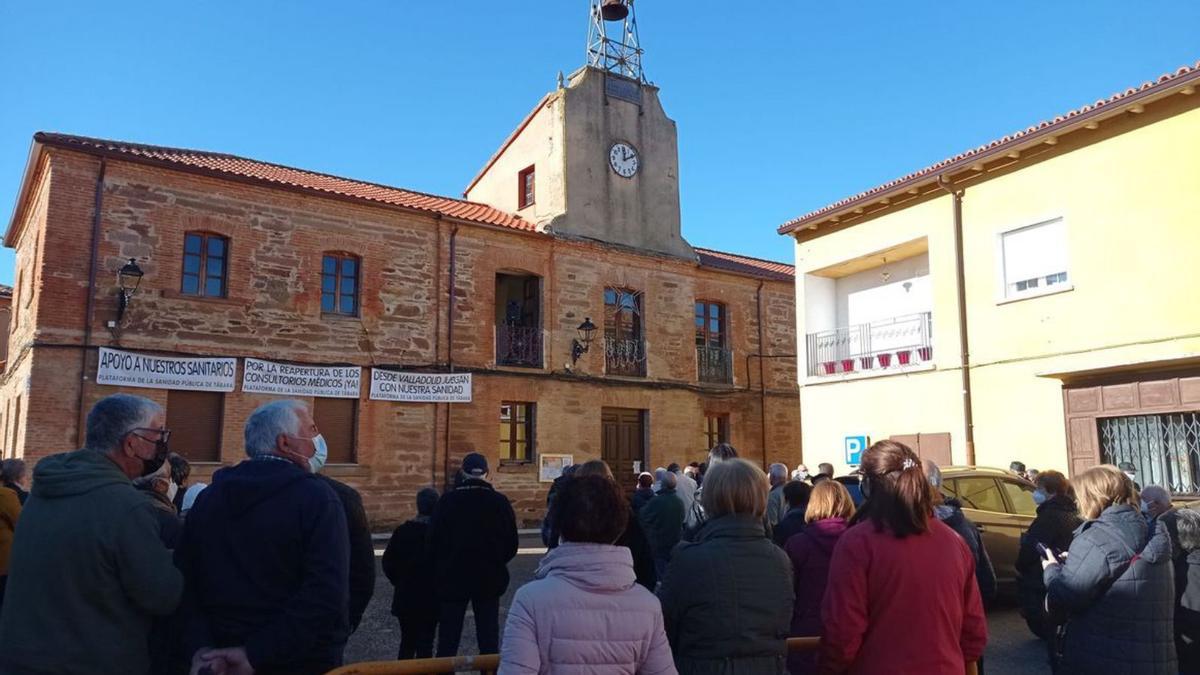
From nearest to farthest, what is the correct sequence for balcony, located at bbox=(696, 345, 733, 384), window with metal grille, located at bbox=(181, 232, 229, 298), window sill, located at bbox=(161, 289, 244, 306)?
window sill, located at bbox=(161, 289, 244, 306) < window with metal grille, located at bbox=(181, 232, 229, 298) < balcony, located at bbox=(696, 345, 733, 384)

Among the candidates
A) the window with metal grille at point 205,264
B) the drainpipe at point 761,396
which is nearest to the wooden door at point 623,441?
the drainpipe at point 761,396

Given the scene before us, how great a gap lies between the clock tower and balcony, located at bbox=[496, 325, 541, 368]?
8.17ft

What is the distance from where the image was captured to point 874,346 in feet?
50.4

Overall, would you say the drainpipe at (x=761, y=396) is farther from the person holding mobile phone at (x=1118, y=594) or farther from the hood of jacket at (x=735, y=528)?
the hood of jacket at (x=735, y=528)

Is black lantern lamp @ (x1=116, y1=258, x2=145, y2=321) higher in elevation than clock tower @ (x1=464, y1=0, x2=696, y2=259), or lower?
lower

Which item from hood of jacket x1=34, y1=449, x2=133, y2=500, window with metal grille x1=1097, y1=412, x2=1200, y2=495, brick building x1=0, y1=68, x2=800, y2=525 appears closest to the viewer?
hood of jacket x1=34, y1=449, x2=133, y2=500

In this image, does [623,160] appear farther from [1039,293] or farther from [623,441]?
[1039,293]

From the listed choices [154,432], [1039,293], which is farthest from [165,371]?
[1039,293]

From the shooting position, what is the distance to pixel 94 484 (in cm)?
285

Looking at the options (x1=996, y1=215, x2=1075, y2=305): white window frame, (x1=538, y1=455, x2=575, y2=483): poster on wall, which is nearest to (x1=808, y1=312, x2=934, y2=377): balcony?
(x1=996, y1=215, x2=1075, y2=305): white window frame

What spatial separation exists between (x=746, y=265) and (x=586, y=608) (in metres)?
22.3

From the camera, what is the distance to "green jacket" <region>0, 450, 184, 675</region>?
2771 millimetres

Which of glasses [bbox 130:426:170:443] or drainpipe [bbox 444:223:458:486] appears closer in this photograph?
glasses [bbox 130:426:170:443]

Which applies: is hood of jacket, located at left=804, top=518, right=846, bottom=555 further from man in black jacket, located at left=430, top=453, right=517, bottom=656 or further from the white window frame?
the white window frame
